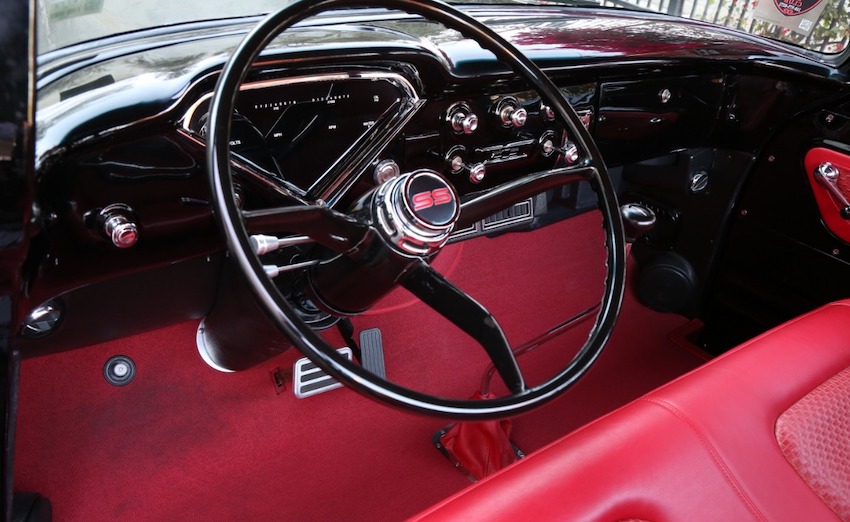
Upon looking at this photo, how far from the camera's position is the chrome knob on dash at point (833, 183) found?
1649mm

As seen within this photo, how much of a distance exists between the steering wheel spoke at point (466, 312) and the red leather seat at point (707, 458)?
0.17 metres

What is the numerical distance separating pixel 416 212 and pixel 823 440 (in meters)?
0.79

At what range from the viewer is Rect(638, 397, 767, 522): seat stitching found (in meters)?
1.01

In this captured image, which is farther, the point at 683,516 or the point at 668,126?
the point at 668,126

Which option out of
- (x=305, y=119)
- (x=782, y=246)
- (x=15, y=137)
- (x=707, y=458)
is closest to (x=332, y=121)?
(x=305, y=119)

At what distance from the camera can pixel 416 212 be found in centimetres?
90

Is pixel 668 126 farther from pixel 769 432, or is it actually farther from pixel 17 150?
pixel 17 150

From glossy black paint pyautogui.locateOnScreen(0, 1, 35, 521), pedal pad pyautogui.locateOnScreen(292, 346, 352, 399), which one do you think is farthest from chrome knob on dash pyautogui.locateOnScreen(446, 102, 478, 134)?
glossy black paint pyautogui.locateOnScreen(0, 1, 35, 521)

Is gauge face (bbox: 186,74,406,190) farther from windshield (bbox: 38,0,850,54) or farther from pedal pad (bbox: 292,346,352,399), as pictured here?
pedal pad (bbox: 292,346,352,399)

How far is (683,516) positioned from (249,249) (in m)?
0.73

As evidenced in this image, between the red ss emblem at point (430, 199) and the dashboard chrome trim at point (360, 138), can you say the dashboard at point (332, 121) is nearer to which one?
the dashboard chrome trim at point (360, 138)

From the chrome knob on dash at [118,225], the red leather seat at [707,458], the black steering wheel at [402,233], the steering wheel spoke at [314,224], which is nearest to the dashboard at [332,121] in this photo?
the chrome knob on dash at [118,225]

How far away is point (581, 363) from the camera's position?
0.94 m

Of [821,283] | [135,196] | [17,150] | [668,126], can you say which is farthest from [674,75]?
[17,150]
